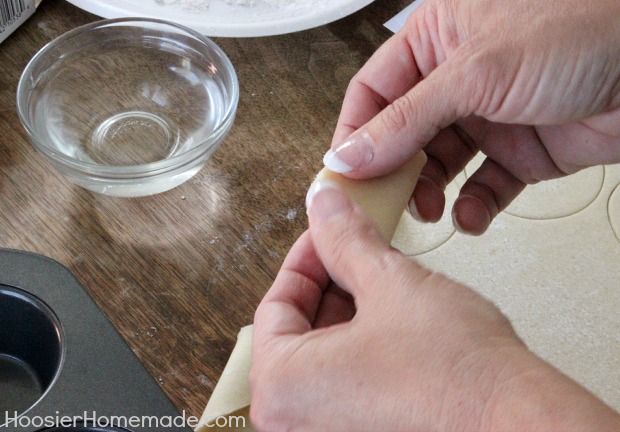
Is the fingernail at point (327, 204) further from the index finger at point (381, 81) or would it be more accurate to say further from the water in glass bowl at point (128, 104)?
the water in glass bowl at point (128, 104)

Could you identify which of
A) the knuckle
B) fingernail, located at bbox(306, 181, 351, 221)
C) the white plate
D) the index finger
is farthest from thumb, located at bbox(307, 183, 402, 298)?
the white plate

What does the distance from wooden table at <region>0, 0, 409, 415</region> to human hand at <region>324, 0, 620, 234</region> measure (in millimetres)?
157

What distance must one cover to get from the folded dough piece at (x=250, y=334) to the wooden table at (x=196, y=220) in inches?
1.7

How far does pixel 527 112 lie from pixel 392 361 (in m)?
0.39

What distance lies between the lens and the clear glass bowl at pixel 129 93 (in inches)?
38.0

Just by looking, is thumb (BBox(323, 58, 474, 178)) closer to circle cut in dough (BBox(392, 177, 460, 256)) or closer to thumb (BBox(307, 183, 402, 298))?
thumb (BBox(307, 183, 402, 298))

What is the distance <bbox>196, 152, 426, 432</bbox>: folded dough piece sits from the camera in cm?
74

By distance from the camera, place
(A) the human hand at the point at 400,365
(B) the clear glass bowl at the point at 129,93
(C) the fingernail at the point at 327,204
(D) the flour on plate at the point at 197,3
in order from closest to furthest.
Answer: (A) the human hand at the point at 400,365
(C) the fingernail at the point at 327,204
(B) the clear glass bowl at the point at 129,93
(D) the flour on plate at the point at 197,3

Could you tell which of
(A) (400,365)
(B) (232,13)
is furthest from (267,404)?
(B) (232,13)

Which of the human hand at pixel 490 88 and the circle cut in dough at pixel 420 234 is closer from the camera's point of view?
the human hand at pixel 490 88

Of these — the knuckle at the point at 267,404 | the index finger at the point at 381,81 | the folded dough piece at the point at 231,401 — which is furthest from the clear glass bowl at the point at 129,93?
the knuckle at the point at 267,404

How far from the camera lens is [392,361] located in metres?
0.57

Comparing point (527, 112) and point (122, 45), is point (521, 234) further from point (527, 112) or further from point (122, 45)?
point (122, 45)

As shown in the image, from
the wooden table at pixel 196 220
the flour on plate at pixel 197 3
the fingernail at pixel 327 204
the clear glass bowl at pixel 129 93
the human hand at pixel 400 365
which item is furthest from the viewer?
the flour on plate at pixel 197 3
